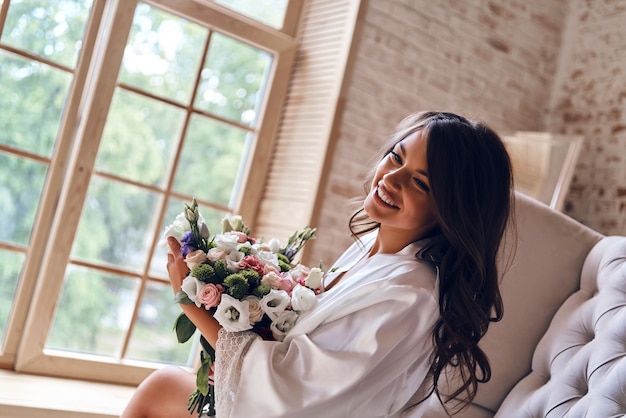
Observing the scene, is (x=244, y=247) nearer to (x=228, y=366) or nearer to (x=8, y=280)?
(x=228, y=366)

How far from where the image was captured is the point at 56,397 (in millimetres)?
2377

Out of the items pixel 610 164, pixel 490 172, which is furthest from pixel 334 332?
pixel 610 164

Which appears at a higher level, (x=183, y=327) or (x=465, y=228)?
(x=465, y=228)

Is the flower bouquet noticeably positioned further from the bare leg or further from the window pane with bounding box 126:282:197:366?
the window pane with bounding box 126:282:197:366

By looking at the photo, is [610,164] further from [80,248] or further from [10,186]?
[10,186]

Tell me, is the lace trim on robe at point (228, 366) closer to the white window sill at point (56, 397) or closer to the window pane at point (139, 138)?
the white window sill at point (56, 397)

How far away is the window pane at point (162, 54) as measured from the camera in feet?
9.10

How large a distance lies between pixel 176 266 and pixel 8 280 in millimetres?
1227

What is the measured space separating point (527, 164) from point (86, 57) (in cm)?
198

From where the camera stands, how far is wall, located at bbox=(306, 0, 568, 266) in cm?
295

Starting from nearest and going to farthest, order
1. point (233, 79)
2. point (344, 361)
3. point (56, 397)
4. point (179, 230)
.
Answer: point (344, 361), point (179, 230), point (56, 397), point (233, 79)

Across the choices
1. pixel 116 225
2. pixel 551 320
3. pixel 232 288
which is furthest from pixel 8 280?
pixel 551 320

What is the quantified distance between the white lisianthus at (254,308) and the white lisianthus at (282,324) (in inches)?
2.0

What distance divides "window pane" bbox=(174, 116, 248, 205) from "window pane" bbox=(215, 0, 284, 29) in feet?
1.66
